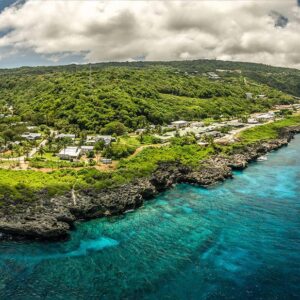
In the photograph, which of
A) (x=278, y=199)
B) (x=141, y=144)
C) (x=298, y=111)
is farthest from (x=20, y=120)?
(x=298, y=111)

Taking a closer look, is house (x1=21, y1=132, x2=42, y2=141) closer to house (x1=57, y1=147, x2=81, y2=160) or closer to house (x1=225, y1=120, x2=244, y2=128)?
house (x1=57, y1=147, x2=81, y2=160)

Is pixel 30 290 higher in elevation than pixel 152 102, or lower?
lower

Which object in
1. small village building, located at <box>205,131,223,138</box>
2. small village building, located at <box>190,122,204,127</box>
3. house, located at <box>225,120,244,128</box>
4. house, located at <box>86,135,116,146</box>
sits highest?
small village building, located at <box>190,122,204,127</box>

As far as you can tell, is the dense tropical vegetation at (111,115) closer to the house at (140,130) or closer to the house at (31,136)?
the house at (31,136)

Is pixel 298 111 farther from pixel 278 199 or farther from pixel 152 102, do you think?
pixel 278 199

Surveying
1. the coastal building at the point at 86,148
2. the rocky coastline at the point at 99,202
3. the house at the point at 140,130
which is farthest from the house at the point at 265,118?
the coastal building at the point at 86,148

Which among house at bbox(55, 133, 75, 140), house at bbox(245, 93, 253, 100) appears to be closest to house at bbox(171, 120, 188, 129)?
house at bbox(55, 133, 75, 140)

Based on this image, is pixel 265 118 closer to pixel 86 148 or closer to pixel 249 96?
pixel 249 96
